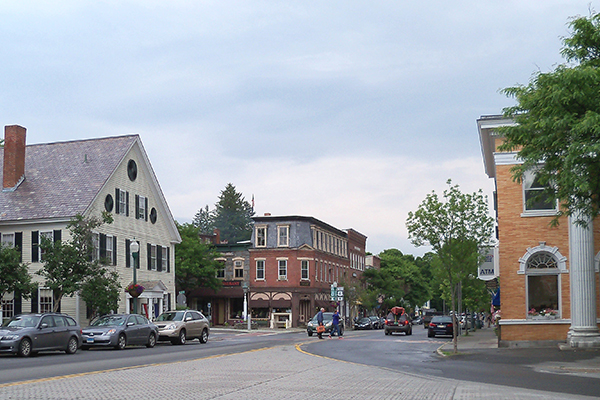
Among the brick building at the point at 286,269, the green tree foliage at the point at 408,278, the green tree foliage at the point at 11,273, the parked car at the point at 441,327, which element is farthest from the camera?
the green tree foliage at the point at 408,278

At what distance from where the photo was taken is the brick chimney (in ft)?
144

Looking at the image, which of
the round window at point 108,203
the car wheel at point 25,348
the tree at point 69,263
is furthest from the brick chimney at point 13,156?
the car wheel at point 25,348

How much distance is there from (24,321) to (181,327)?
33.6ft

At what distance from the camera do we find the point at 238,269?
7631 centimetres

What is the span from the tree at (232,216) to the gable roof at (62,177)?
265 ft

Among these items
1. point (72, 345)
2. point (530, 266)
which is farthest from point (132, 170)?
point (530, 266)

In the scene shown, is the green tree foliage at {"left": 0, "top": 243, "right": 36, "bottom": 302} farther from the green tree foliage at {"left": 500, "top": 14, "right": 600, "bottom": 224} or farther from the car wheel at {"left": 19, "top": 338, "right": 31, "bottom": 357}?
the green tree foliage at {"left": 500, "top": 14, "right": 600, "bottom": 224}

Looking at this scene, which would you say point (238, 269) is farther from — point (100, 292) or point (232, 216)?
point (232, 216)

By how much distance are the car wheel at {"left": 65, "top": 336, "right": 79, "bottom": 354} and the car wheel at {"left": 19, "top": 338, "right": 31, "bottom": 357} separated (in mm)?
1825

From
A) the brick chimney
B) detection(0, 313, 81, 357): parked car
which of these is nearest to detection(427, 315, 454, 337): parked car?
detection(0, 313, 81, 357): parked car

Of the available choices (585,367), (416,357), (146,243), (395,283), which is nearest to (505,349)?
(416,357)

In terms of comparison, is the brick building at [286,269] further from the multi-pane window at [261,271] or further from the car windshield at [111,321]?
the car windshield at [111,321]

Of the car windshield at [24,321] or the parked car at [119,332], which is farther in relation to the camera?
the parked car at [119,332]

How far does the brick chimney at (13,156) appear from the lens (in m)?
44.0
